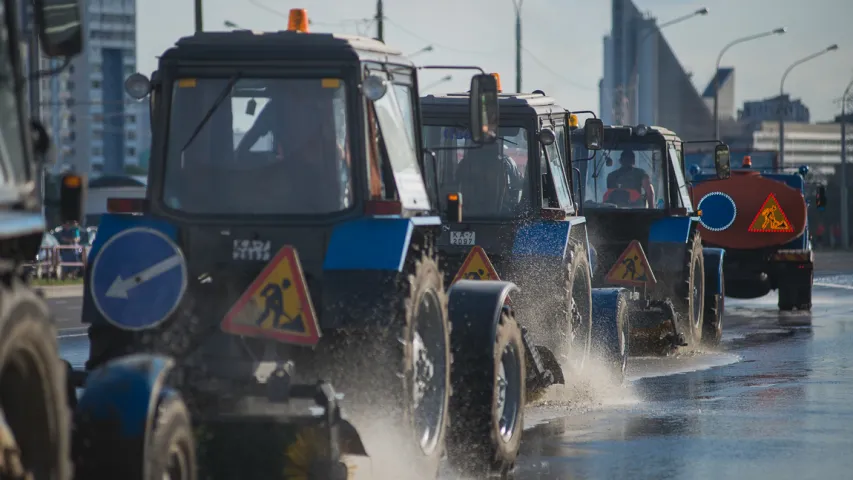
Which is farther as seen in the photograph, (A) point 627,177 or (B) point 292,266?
(A) point 627,177

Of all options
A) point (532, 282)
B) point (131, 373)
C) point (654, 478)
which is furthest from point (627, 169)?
point (131, 373)

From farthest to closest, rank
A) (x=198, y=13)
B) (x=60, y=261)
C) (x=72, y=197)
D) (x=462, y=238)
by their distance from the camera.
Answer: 1. (x=60, y=261)
2. (x=198, y=13)
3. (x=462, y=238)
4. (x=72, y=197)

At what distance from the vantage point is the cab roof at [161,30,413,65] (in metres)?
8.33

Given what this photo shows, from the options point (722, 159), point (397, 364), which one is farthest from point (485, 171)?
point (722, 159)

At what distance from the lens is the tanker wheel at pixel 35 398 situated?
15.9 feet

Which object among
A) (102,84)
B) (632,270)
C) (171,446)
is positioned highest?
→ (102,84)

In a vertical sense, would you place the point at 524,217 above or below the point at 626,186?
below

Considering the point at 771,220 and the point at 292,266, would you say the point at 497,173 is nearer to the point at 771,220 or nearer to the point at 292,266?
the point at 292,266

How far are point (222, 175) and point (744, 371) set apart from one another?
9.14 m

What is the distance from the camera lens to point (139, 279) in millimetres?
7352

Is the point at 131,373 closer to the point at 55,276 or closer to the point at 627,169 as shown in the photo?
the point at 627,169

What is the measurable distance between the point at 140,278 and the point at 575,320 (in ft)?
23.0

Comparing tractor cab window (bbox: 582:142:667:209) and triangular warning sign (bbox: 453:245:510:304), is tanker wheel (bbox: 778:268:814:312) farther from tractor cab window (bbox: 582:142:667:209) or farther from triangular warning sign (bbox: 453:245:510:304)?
triangular warning sign (bbox: 453:245:510:304)

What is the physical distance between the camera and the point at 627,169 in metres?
18.5
